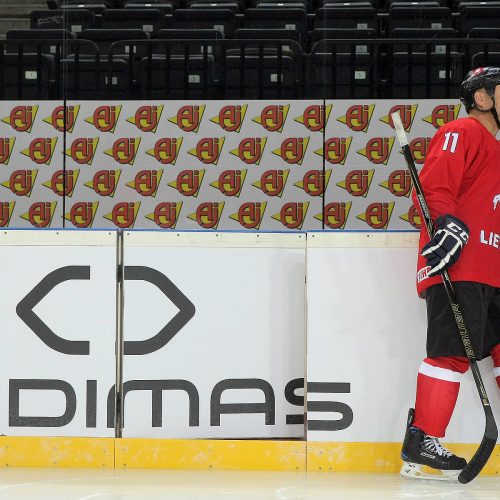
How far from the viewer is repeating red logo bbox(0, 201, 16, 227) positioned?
5.49 m

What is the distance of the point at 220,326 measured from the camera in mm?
3377

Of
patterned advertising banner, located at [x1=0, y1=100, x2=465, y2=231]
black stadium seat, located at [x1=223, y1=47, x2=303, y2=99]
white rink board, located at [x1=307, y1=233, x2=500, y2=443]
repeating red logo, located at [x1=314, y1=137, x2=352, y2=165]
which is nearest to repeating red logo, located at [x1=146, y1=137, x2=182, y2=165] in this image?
patterned advertising banner, located at [x1=0, y1=100, x2=465, y2=231]

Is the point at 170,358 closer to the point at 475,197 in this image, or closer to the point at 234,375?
the point at 234,375

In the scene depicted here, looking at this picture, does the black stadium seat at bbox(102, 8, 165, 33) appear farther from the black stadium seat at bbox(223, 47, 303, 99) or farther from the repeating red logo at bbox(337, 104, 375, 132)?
the repeating red logo at bbox(337, 104, 375, 132)

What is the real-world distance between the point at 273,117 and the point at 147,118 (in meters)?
0.67

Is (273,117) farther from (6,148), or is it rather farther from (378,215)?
(6,148)

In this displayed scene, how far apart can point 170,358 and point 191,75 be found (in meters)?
2.62

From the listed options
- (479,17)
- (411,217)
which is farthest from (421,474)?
(479,17)

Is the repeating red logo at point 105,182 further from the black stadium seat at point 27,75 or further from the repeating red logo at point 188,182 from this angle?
the black stadium seat at point 27,75

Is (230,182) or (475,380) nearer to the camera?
(475,380)

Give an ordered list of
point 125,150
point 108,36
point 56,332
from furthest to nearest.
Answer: point 108,36 → point 125,150 → point 56,332

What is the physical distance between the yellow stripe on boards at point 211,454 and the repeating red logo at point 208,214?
90.7 inches

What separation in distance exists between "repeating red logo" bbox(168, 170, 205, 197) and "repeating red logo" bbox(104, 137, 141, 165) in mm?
257

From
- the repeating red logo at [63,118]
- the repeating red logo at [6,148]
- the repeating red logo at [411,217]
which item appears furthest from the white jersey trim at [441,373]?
the repeating red logo at [6,148]
